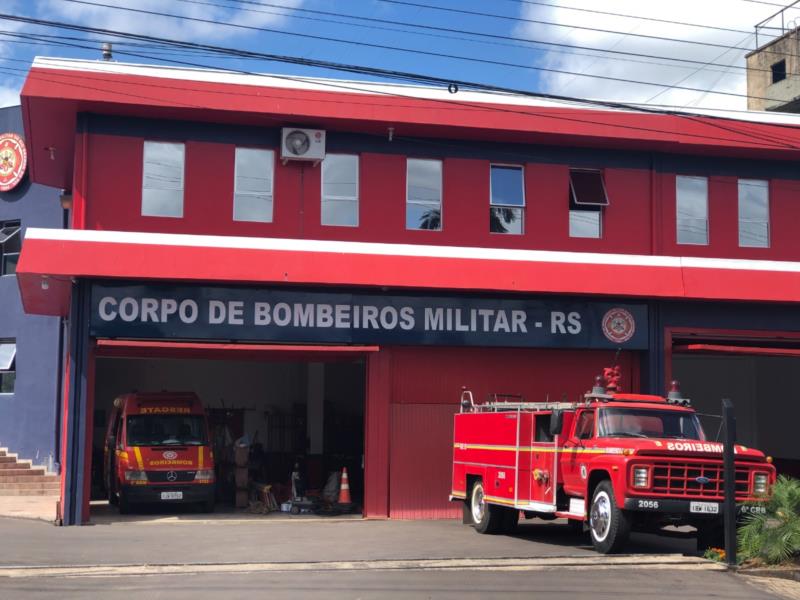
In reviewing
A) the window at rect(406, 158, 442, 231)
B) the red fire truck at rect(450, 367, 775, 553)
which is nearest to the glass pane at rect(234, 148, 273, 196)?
the window at rect(406, 158, 442, 231)

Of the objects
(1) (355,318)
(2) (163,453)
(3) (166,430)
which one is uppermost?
(1) (355,318)

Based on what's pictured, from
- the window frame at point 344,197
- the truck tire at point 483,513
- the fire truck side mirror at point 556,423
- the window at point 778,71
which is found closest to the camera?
the fire truck side mirror at point 556,423

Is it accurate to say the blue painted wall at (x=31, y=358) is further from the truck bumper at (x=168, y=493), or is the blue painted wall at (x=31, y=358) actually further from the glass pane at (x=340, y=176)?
the glass pane at (x=340, y=176)

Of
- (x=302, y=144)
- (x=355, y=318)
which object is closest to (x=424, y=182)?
(x=302, y=144)

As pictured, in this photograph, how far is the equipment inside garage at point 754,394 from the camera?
2964 cm

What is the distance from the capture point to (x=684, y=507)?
15.4 m

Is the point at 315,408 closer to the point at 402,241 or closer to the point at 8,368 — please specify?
the point at 8,368

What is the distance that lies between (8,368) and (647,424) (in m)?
20.6

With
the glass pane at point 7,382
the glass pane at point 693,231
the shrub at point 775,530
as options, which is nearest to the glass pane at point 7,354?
the glass pane at point 7,382

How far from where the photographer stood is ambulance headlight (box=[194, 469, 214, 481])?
2342 cm

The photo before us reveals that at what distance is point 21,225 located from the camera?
3197cm

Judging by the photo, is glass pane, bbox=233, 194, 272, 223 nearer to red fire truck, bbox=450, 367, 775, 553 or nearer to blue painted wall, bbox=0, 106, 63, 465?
red fire truck, bbox=450, 367, 775, 553

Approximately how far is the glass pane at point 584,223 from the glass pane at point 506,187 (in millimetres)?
1265

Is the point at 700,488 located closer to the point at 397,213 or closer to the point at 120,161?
the point at 397,213
